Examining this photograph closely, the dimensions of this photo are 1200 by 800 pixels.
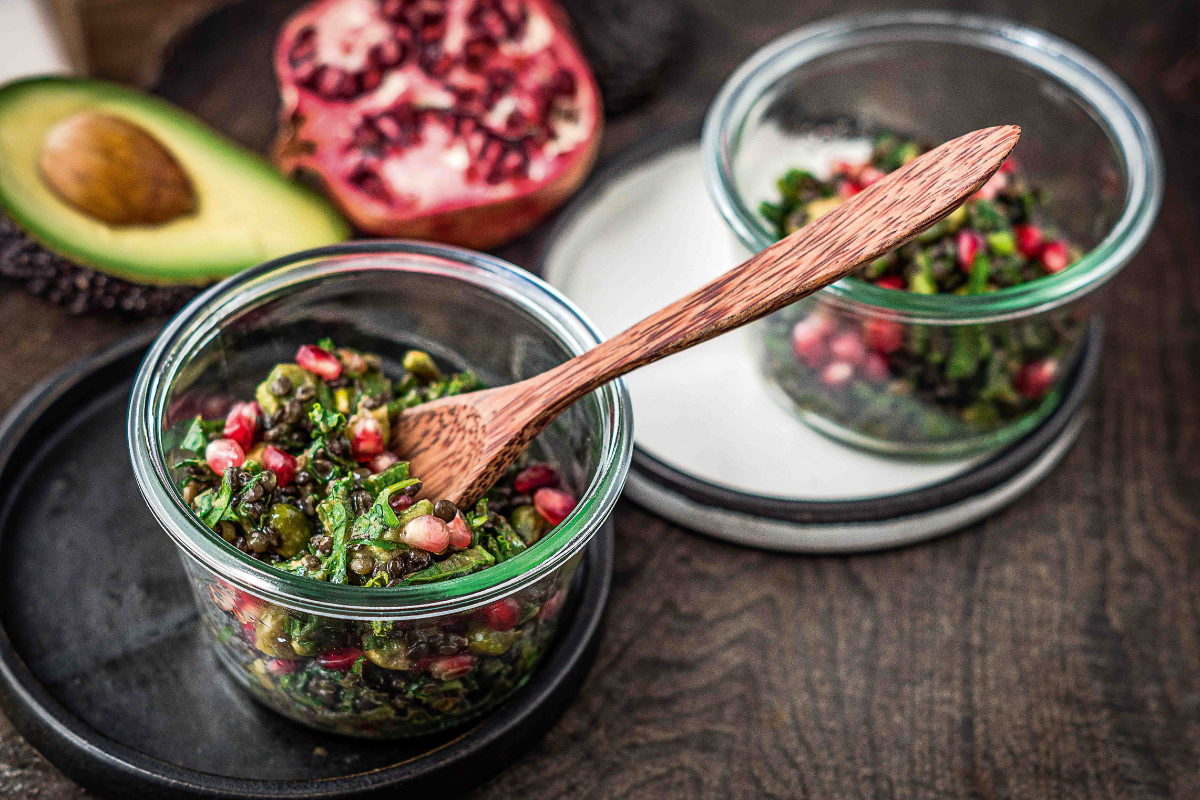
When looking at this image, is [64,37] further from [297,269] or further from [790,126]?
[790,126]

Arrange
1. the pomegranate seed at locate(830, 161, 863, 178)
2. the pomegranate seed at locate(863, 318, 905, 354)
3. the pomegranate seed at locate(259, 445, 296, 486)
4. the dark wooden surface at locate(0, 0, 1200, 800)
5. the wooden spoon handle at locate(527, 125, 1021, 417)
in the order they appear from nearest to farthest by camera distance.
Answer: the wooden spoon handle at locate(527, 125, 1021, 417)
the pomegranate seed at locate(259, 445, 296, 486)
the dark wooden surface at locate(0, 0, 1200, 800)
the pomegranate seed at locate(863, 318, 905, 354)
the pomegranate seed at locate(830, 161, 863, 178)

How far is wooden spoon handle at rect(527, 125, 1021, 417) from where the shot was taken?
84 centimetres

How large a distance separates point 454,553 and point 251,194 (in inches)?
30.8

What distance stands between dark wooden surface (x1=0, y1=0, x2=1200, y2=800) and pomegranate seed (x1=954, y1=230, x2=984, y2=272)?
333 millimetres

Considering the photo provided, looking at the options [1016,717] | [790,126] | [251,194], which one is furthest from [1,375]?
[1016,717]

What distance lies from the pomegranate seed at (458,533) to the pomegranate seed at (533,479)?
5.7 inches

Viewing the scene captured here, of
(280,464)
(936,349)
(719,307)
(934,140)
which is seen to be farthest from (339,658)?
(934,140)

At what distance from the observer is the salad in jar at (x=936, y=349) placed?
127 centimetres

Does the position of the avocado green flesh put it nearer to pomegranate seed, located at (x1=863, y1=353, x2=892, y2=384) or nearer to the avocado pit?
the avocado pit

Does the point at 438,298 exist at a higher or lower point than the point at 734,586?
higher

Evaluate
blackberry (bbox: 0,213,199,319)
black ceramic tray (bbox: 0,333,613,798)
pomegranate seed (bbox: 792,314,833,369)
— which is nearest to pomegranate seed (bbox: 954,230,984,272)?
pomegranate seed (bbox: 792,314,833,369)

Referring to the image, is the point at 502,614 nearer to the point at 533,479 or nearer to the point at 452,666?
the point at 452,666

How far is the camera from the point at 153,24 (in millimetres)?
1858

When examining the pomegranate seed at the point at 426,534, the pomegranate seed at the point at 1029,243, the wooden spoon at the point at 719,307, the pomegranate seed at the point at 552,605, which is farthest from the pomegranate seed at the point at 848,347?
the pomegranate seed at the point at 426,534
